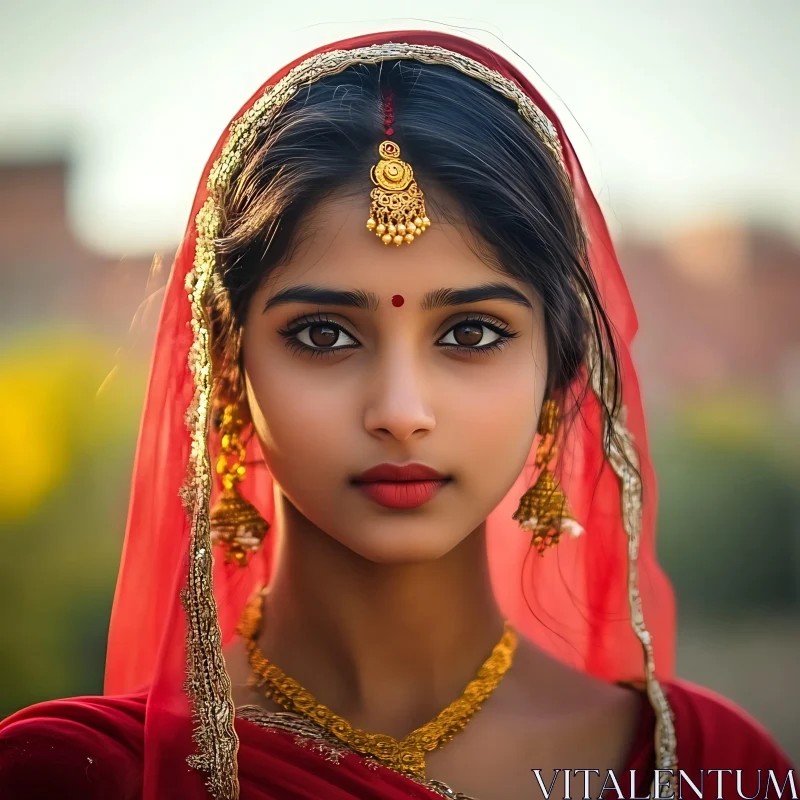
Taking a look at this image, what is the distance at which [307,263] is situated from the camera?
1132 mm

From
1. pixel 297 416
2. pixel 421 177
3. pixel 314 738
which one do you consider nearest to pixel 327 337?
pixel 297 416

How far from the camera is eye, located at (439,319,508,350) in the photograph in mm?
1146

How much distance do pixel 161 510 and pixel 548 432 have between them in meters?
0.59

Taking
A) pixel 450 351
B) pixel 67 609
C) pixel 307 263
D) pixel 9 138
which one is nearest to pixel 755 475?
pixel 450 351

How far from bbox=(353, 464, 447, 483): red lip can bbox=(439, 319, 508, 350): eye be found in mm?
171

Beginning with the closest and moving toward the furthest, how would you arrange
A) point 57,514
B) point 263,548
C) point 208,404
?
point 208,404 < point 263,548 < point 57,514

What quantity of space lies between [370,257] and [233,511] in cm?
45

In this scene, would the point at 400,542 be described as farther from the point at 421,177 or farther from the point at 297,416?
the point at 421,177

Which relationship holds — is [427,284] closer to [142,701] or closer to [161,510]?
[161,510]

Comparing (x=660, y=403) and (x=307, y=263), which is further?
(x=660, y=403)

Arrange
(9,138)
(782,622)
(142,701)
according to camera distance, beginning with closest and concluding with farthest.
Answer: (142,701) → (9,138) → (782,622)

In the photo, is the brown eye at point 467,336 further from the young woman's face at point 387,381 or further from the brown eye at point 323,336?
the brown eye at point 323,336

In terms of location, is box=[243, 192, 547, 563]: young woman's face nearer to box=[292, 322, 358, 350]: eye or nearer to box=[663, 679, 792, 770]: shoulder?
box=[292, 322, 358, 350]: eye

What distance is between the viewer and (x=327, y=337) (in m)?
1.14
